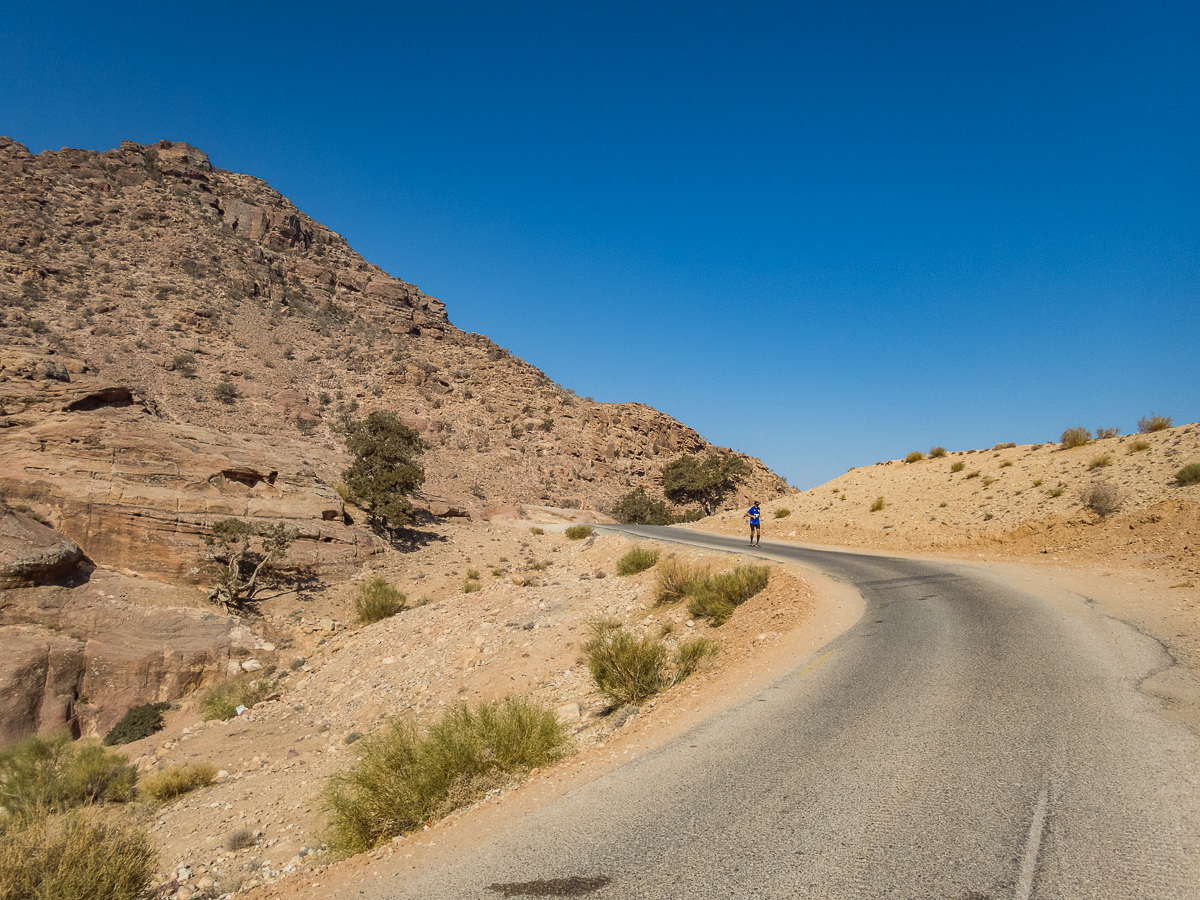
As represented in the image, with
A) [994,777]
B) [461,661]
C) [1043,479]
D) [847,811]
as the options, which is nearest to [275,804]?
[461,661]

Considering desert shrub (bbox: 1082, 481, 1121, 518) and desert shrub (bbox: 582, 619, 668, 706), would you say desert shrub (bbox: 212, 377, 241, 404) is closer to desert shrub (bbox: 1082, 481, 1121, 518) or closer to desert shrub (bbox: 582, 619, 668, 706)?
desert shrub (bbox: 582, 619, 668, 706)

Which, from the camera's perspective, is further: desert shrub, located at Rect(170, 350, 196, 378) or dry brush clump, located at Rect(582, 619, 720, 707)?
desert shrub, located at Rect(170, 350, 196, 378)

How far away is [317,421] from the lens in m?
40.3

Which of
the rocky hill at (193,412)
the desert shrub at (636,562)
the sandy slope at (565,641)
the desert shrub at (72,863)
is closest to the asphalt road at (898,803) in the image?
the sandy slope at (565,641)

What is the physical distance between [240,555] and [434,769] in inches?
649

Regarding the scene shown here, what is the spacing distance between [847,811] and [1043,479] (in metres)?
22.5

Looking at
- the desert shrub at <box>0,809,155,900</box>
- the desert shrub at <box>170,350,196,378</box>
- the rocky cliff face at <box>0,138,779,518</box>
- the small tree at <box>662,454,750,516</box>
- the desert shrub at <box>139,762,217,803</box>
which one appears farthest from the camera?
the small tree at <box>662,454,750,516</box>

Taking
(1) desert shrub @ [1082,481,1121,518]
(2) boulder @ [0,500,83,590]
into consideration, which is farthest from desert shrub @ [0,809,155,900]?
(1) desert shrub @ [1082,481,1121,518]

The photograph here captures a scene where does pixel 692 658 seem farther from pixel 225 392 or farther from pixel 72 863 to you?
pixel 225 392

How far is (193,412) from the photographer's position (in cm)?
3456

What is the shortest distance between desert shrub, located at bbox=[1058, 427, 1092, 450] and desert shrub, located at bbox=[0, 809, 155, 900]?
99.3ft

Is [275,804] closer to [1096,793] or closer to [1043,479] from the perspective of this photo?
[1096,793]

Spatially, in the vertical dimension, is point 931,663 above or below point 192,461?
below

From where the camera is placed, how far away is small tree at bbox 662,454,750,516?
4844cm
